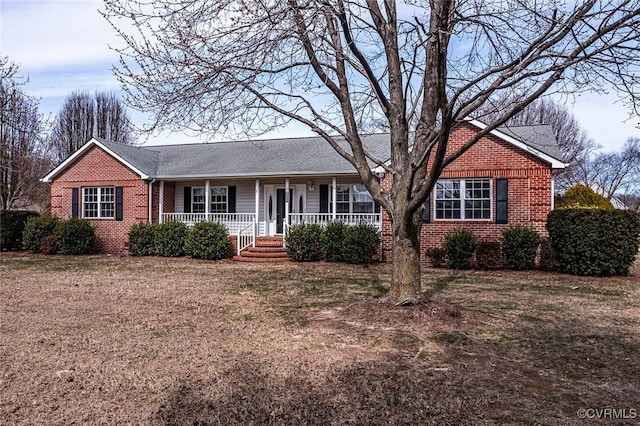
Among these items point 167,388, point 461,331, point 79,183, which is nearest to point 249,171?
point 79,183

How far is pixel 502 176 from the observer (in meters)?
14.7

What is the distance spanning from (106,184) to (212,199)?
174 inches

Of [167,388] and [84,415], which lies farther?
[167,388]

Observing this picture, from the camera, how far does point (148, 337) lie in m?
6.07

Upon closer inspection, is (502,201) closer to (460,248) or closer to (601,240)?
(460,248)

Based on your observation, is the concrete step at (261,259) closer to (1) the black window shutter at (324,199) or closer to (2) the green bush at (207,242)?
(2) the green bush at (207,242)

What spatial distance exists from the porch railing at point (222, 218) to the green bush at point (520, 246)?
9.27 meters

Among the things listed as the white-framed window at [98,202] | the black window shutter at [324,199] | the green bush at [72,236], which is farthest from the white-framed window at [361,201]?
the green bush at [72,236]

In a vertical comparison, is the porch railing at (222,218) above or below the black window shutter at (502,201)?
below

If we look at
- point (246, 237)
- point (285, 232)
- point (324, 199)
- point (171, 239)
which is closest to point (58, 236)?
point (171, 239)

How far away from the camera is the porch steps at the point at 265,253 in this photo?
648 inches

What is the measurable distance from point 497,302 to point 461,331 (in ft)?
8.97

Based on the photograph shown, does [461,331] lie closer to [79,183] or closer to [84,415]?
[84,415]

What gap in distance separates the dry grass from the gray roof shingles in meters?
8.20
